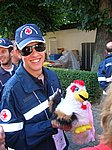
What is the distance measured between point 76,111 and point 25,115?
40cm

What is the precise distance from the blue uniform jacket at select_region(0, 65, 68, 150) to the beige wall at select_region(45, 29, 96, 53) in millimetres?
13333

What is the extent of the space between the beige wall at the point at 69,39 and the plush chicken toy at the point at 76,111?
1334cm

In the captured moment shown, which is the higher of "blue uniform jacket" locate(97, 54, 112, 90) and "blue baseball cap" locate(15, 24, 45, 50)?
"blue baseball cap" locate(15, 24, 45, 50)

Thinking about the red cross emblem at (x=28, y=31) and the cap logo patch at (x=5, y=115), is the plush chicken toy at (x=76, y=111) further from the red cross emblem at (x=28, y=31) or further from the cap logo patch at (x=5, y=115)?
the red cross emblem at (x=28, y=31)

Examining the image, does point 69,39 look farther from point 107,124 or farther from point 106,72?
point 107,124

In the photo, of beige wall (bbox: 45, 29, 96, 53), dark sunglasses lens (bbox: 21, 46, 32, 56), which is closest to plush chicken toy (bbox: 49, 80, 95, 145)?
dark sunglasses lens (bbox: 21, 46, 32, 56)

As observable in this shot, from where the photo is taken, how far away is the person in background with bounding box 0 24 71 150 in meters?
2.14

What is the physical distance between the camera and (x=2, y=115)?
214cm

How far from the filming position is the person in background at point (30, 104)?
7.03 ft

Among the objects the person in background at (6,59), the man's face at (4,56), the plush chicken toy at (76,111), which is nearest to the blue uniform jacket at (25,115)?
the plush chicken toy at (76,111)

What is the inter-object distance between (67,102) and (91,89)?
6.18m

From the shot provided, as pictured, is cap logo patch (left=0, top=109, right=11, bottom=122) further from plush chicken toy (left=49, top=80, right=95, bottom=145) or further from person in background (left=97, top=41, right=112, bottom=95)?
person in background (left=97, top=41, right=112, bottom=95)

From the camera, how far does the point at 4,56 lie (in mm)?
4551

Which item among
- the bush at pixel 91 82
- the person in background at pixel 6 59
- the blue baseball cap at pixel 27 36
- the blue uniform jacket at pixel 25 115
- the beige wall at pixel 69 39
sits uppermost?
the beige wall at pixel 69 39
